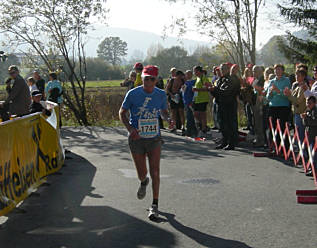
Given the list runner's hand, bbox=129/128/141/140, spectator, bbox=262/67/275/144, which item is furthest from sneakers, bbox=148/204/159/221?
spectator, bbox=262/67/275/144

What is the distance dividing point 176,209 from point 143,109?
1418 mm

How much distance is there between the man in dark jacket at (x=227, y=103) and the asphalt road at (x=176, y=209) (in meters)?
1.33

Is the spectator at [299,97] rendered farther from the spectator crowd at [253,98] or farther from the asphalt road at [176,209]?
the asphalt road at [176,209]

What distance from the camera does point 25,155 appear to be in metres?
8.07

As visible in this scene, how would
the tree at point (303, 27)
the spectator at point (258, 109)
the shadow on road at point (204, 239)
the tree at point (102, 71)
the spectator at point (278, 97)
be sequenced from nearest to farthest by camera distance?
the shadow on road at point (204, 239) → the spectator at point (278, 97) → the spectator at point (258, 109) → the tree at point (303, 27) → the tree at point (102, 71)

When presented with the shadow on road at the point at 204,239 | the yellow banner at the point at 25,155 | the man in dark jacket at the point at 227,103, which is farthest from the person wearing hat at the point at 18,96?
the shadow on road at the point at 204,239

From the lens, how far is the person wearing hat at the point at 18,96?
12.1m

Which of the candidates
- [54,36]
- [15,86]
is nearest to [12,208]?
[15,86]

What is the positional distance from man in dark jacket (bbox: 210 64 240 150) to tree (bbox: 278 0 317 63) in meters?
12.9

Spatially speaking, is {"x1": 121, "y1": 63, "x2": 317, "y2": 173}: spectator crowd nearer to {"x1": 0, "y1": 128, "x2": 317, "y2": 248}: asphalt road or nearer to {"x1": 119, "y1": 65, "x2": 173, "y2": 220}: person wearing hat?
{"x1": 0, "y1": 128, "x2": 317, "y2": 248}: asphalt road

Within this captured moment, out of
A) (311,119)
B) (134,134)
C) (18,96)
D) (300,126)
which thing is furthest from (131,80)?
(134,134)

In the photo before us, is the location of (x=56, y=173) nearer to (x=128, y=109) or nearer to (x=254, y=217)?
(x=128, y=109)

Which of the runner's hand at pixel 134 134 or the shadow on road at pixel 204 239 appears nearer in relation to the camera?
the shadow on road at pixel 204 239

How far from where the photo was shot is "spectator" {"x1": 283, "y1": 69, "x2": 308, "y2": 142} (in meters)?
9.95
